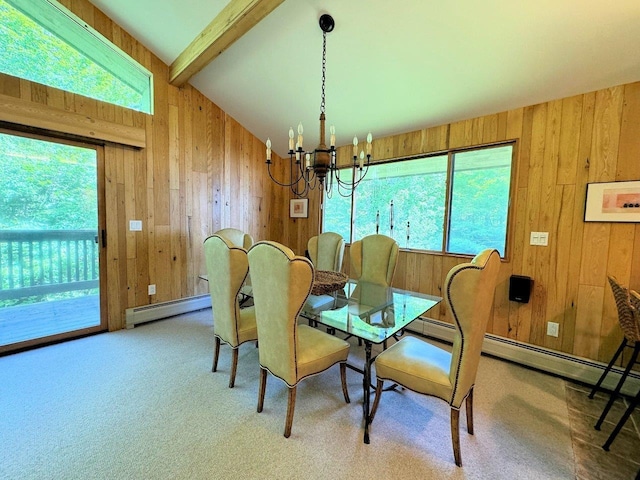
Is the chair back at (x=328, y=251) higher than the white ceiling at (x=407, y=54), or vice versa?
the white ceiling at (x=407, y=54)

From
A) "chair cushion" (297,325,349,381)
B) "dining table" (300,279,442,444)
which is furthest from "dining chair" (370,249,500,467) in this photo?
"chair cushion" (297,325,349,381)

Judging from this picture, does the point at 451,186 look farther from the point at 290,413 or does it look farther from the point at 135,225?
the point at 135,225

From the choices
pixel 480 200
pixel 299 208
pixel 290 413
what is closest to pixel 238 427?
pixel 290 413

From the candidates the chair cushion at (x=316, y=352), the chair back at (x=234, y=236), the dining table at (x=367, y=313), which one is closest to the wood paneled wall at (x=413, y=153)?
the chair back at (x=234, y=236)

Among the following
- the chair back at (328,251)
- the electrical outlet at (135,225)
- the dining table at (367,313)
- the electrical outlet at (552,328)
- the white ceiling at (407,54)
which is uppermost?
the white ceiling at (407,54)

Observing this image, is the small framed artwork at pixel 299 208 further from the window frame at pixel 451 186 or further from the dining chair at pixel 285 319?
the dining chair at pixel 285 319

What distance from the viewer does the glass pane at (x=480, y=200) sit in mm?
2686

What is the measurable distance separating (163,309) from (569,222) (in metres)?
4.49

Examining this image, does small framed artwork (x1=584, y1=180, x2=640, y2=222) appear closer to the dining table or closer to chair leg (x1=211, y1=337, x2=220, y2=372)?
the dining table

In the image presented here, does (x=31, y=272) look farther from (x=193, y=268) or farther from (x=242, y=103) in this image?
(x=242, y=103)

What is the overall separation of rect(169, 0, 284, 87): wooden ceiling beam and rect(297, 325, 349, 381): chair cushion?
2.51 meters

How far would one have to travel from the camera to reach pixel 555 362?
2383 mm

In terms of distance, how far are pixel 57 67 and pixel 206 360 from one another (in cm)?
329

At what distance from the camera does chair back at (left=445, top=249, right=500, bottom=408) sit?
4.34ft
